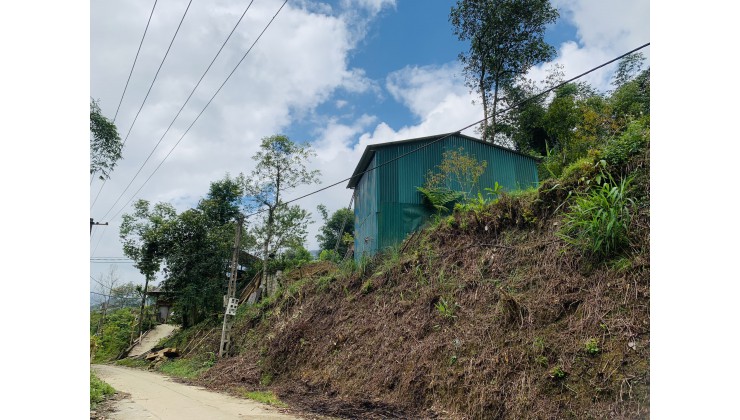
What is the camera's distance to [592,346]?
214 inches

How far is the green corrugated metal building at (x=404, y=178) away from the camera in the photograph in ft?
49.2

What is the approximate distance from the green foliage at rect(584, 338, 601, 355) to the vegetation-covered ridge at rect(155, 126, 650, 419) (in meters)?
0.02

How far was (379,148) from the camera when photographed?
1575cm

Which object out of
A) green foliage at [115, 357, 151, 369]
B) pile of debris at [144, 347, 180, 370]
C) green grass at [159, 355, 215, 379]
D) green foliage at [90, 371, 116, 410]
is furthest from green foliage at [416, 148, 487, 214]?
green foliage at [115, 357, 151, 369]

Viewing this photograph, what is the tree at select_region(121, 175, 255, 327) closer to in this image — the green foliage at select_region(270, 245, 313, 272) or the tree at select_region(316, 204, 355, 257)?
the green foliage at select_region(270, 245, 313, 272)

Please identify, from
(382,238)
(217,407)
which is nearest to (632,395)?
(217,407)

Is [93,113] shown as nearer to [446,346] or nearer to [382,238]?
[382,238]

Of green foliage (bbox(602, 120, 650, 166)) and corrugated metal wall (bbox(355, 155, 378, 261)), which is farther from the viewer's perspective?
corrugated metal wall (bbox(355, 155, 378, 261))

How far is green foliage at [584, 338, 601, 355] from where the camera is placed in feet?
17.7

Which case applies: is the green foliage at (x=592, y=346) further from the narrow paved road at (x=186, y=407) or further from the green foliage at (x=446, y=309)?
the narrow paved road at (x=186, y=407)

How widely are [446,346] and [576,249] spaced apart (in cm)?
263

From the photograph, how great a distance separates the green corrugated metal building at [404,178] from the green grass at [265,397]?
19.1 ft

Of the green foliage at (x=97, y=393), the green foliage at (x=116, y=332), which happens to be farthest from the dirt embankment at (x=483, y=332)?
the green foliage at (x=116, y=332)

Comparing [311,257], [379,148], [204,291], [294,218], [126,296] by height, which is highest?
Answer: [379,148]
